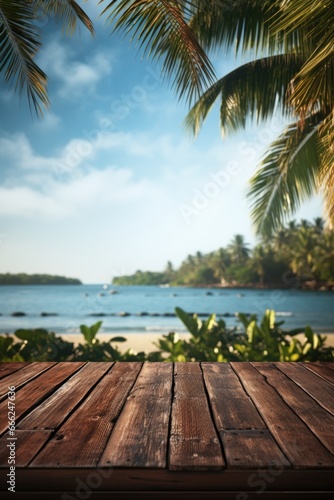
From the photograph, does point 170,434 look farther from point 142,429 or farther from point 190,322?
point 190,322

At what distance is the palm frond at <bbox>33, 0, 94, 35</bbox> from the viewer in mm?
3764

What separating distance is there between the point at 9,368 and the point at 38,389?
0.69 metres

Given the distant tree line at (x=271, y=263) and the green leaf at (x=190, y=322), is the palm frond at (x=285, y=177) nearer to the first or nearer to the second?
the green leaf at (x=190, y=322)

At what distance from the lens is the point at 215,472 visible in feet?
3.95

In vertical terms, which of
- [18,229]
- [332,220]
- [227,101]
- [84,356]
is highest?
[18,229]

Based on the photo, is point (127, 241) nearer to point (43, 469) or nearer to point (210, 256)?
point (210, 256)

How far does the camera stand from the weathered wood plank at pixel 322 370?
2.46m

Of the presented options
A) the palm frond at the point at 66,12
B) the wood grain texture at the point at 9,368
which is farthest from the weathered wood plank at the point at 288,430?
the palm frond at the point at 66,12

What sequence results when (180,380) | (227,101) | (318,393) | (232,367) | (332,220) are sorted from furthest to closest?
(227,101)
(332,220)
(232,367)
(180,380)
(318,393)

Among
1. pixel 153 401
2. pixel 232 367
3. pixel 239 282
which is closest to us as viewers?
pixel 153 401

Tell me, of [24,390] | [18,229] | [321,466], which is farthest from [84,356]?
[18,229]

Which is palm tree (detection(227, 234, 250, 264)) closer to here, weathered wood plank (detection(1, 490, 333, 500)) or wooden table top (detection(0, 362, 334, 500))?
wooden table top (detection(0, 362, 334, 500))

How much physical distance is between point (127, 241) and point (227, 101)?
6868cm

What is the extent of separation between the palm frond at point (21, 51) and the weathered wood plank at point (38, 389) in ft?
8.44
